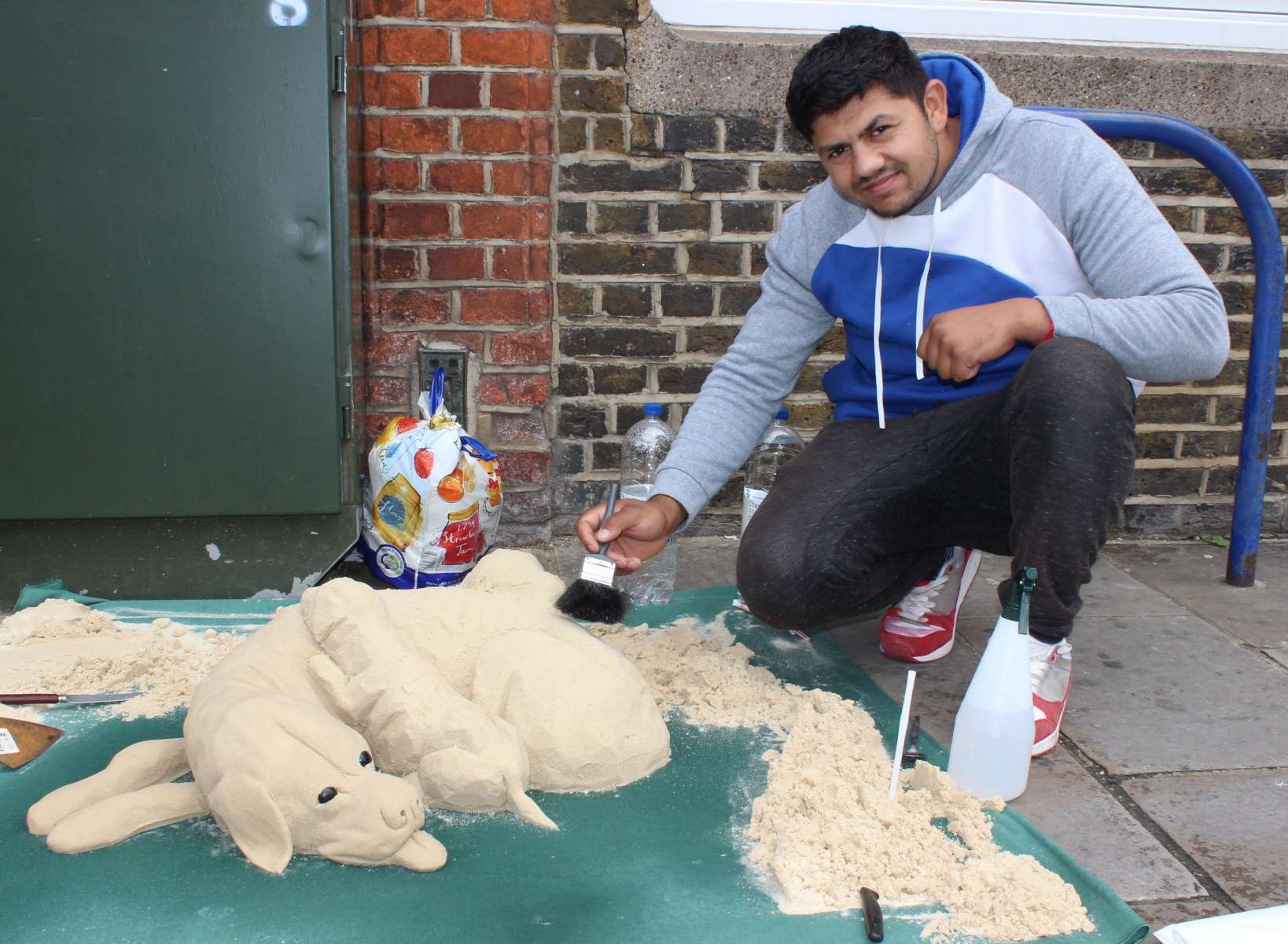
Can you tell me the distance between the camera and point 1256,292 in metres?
2.66

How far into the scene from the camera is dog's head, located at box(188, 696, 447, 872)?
1.50 metres

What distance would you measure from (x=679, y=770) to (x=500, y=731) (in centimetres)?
33

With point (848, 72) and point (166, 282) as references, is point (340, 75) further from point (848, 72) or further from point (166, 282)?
point (848, 72)

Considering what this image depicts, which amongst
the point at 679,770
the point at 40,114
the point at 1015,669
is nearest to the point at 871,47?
the point at 1015,669

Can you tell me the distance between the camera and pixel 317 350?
8.30 ft

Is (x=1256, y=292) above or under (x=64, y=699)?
above

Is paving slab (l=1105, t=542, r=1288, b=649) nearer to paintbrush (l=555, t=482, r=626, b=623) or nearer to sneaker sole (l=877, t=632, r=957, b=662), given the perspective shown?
sneaker sole (l=877, t=632, r=957, b=662)

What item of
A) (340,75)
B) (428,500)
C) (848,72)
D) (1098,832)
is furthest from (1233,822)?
(340,75)

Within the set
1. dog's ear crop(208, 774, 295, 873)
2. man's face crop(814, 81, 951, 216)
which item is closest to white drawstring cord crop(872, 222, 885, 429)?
man's face crop(814, 81, 951, 216)

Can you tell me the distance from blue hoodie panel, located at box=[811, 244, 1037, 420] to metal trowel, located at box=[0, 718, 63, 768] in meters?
1.66

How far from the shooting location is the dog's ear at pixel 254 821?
1.50 meters

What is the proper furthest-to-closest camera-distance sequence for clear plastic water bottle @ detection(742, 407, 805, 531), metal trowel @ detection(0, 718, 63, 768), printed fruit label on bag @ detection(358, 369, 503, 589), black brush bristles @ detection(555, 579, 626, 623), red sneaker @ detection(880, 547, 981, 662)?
clear plastic water bottle @ detection(742, 407, 805, 531) → printed fruit label on bag @ detection(358, 369, 503, 589) → red sneaker @ detection(880, 547, 981, 662) → black brush bristles @ detection(555, 579, 626, 623) → metal trowel @ detection(0, 718, 63, 768)

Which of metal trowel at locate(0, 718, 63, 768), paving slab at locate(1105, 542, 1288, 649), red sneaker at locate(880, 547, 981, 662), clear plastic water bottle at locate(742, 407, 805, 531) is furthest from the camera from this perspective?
clear plastic water bottle at locate(742, 407, 805, 531)

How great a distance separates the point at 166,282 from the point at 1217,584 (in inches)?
105
